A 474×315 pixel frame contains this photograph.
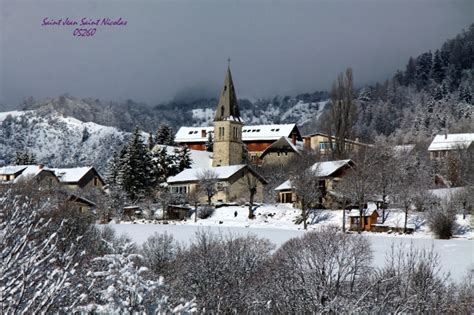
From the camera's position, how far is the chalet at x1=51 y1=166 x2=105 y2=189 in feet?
261

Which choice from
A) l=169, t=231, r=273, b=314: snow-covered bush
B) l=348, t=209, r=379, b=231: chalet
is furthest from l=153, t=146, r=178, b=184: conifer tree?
l=169, t=231, r=273, b=314: snow-covered bush

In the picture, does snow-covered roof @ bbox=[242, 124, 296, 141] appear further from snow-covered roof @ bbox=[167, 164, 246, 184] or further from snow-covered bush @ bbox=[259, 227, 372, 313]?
snow-covered bush @ bbox=[259, 227, 372, 313]

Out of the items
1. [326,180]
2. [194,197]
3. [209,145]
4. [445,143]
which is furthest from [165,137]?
[445,143]

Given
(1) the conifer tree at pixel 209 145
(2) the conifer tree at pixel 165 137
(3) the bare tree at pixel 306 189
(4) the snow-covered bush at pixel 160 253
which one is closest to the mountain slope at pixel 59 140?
(1) the conifer tree at pixel 209 145

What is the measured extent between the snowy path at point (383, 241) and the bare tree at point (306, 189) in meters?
4.97

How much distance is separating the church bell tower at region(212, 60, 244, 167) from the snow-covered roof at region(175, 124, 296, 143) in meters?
16.4

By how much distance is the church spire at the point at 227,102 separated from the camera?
3189 inches

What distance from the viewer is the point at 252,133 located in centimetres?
10262

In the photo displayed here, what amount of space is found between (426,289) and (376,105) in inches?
5458

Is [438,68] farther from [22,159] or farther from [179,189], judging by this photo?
[179,189]

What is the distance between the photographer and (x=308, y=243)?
101 feet

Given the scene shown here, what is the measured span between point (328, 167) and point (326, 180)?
212cm

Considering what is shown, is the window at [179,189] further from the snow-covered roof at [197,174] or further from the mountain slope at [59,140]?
the mountain slope at [59,140]

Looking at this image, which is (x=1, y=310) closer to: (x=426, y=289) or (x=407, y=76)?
(x=426, y=289)
